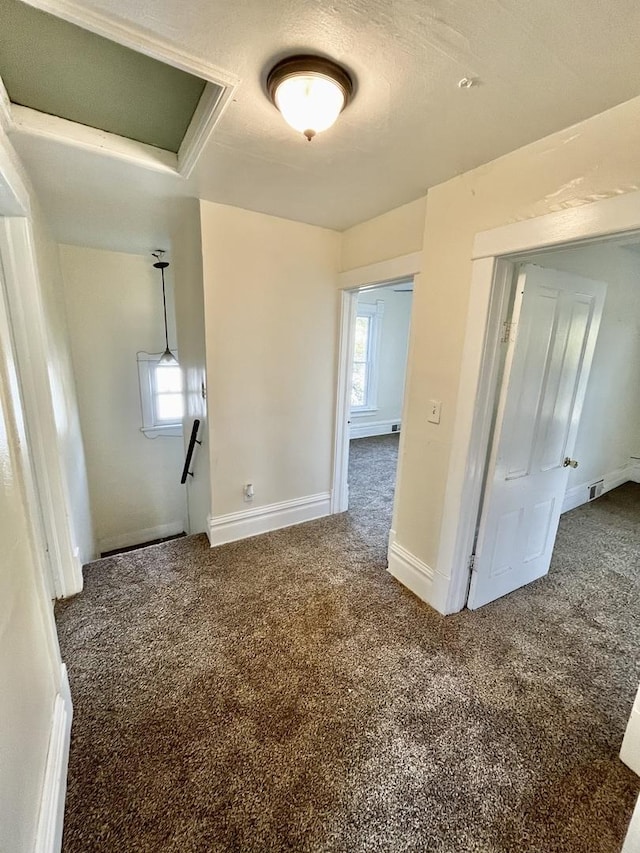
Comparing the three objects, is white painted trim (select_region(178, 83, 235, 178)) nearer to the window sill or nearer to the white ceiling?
the white ceiling

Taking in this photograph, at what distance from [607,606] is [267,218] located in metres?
3.36

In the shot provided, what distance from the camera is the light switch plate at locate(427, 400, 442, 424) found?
6.54 ft

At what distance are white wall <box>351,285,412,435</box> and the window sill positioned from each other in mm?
2840

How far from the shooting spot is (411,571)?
227cm

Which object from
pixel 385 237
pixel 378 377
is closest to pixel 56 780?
pixel 385 237

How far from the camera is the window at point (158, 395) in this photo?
3939mm

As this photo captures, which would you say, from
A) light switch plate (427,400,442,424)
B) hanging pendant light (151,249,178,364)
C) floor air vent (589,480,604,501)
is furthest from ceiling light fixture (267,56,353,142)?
floor air vent (589,480,604,501)

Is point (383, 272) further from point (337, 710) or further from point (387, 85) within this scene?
point (337, 710)

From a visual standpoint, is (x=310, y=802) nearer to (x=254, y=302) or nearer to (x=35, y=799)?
(x=35, y=799)

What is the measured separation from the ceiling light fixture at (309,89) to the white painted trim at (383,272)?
3.37ft

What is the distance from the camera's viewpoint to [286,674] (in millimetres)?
1685

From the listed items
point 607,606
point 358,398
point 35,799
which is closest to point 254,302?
point 35,799

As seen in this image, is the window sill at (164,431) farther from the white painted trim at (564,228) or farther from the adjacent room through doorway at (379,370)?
the white painted trim at (564,228)

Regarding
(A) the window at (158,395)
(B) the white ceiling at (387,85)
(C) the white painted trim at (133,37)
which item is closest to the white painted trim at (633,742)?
(B) the white ceiling at (387,85)
